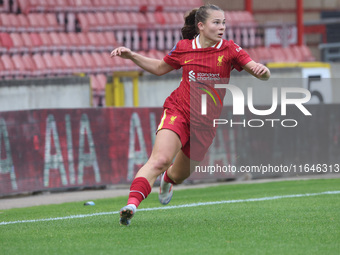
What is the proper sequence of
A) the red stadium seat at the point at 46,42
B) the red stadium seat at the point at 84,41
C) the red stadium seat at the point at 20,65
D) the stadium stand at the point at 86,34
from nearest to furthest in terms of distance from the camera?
the red stadium seat at the point at 20,65 < the stadium stand at the point at 86,34 < the red stadium seat at the point at 46,42 < the red stadium seat at the point at 84,41

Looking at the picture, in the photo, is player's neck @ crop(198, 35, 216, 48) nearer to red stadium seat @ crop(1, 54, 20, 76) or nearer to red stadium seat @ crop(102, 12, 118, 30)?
red stadium seat @ crop(1, 54, 20, 76)

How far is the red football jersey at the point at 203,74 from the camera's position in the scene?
732 centimetres

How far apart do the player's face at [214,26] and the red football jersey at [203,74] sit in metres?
0.10

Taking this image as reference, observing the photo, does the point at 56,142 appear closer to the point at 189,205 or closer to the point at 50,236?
the point at 189,205

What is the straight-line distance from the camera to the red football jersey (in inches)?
288

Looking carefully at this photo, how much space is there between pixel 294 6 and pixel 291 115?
17.8 m

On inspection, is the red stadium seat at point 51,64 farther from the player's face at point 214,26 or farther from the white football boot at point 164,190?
the player's face at point 214,26

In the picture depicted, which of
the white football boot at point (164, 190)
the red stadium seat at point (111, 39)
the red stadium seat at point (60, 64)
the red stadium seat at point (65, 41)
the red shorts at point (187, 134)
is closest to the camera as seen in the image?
the red shorts at point (187, 134)

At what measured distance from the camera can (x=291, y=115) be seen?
15.2 metres

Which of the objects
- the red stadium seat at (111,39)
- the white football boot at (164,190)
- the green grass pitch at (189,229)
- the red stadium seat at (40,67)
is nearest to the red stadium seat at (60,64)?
the red stadium seat at (40,67)

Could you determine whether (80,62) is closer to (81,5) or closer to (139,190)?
(81,5)

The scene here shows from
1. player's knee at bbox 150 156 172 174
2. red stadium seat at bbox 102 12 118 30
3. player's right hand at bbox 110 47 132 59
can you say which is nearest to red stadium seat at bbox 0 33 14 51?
red stadium seat at bbox 102 12 118 30

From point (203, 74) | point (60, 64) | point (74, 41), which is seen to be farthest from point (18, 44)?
point (203, 74)

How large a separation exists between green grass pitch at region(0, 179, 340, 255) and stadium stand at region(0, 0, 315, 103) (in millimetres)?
8585
